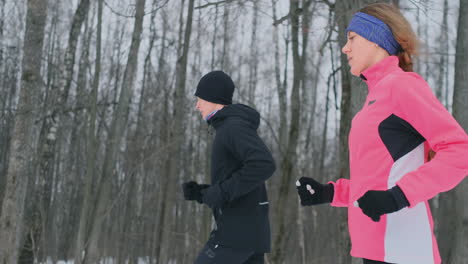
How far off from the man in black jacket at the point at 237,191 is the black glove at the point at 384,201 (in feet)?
4.27

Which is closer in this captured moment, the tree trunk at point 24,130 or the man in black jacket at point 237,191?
the man in black jacket at point 237,191

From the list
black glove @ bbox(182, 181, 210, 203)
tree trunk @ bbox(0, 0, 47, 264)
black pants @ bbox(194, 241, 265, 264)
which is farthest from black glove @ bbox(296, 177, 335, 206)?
tree trunk @ bbox(0, 0, 47, 264)

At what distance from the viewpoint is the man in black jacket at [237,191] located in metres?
2.82

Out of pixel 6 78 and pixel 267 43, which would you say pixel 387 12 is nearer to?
pixel 267 43

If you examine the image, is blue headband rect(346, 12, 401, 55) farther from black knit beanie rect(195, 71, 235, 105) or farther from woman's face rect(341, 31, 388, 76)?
black knit beanie rect(195, 71, 235, 105)

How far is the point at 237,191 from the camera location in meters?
2.79

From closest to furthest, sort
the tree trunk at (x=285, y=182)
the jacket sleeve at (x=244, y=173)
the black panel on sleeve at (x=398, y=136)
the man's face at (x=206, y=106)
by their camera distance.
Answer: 1. the black panel on sleeve at (x=398, y=136)
2. the jacket sleeve at (x=244, y=173)
3. the man's face at (x=206, y=106)
4. the tree trunk at (x=285, y=182)

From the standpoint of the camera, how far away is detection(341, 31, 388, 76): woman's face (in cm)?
196

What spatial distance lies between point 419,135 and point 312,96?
2476 cm

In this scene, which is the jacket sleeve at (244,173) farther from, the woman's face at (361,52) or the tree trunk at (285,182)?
the tree trunk at (285,182)

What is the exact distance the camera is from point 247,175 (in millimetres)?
2787

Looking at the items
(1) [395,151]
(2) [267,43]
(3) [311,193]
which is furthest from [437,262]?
(2) [267,43]

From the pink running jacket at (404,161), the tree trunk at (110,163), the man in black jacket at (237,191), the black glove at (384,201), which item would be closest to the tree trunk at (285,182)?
the tree trunk at (110,163)

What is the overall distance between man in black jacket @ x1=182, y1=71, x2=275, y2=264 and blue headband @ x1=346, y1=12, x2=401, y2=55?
1.11m
